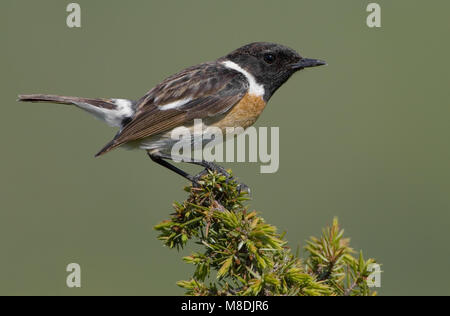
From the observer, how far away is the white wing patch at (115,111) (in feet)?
16.4

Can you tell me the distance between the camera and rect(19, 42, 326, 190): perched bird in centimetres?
473

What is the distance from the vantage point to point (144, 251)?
657 centimetres

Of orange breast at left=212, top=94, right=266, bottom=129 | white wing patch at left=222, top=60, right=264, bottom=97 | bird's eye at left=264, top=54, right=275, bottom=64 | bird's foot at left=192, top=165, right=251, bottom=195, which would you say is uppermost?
bird's eye at left=264, top=54, right=275, bottom=64

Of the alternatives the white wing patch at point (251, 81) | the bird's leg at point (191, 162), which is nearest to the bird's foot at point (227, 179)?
the bird's leg at point (191, 162)

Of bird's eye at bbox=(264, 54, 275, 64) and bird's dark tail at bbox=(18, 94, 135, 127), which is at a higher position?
bird's eye at bbox=(264, 54, 275, 64)

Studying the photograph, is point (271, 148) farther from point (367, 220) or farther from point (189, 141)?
point (367, 220)

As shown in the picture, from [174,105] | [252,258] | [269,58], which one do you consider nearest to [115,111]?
[174,105]

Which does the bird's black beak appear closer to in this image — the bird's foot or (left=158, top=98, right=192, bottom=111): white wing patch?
(left=158, top=98, right=192, bottom=111): white wing patch

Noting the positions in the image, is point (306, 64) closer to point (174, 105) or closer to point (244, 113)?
point (244, 113)

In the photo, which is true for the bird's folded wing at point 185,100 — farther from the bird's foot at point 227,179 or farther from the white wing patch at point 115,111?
the bird's foot at point 227,179

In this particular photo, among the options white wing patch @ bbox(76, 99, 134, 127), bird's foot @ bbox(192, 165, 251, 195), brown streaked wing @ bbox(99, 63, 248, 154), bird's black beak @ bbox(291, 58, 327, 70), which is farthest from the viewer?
bird's black beak @ bbox(291, 58, 327, 70)

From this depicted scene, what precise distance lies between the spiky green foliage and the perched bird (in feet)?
4.09

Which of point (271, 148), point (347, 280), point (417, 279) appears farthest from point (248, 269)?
point (417, 279)

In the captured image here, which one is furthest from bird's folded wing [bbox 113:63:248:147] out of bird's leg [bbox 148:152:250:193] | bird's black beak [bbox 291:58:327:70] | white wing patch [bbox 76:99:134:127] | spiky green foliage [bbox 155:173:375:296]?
spiky green foliage [bbox 155:173:375:296]
